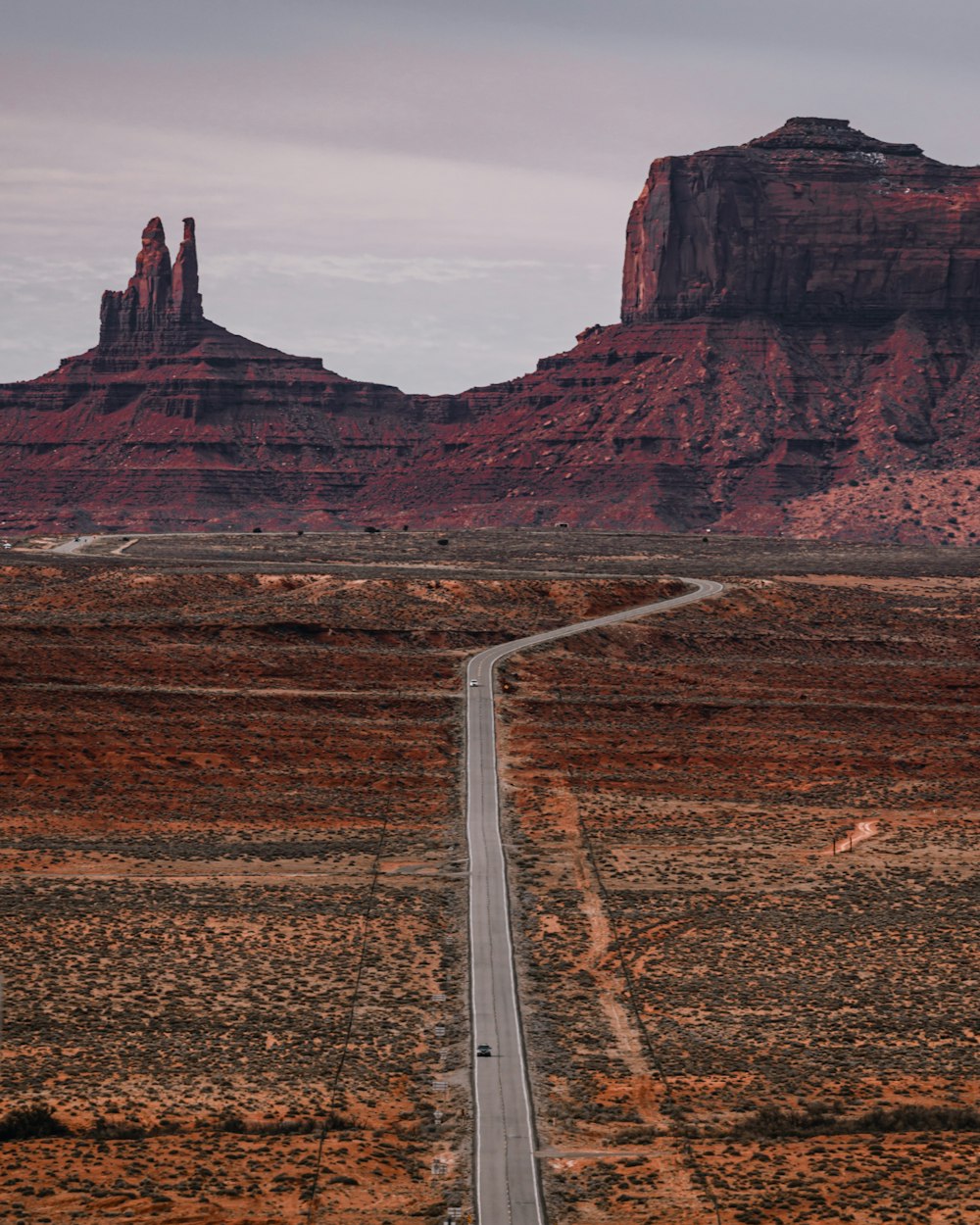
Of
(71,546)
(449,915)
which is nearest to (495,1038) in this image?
(449,915)

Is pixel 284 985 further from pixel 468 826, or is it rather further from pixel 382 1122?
pixel 468 826

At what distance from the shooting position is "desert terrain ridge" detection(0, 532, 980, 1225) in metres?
34.0

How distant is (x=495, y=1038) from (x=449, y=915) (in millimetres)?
10158

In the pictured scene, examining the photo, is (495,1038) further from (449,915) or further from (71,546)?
(71,546)

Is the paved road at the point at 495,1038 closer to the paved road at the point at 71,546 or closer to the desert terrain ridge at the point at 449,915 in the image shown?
the desert terrain ridge at the point at 449,915

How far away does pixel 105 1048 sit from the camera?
131 feet

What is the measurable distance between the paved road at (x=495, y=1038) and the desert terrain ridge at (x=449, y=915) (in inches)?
18.0

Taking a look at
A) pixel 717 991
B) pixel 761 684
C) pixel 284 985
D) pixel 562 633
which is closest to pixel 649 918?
pixel 717 991

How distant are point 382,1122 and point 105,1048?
715 centimetres

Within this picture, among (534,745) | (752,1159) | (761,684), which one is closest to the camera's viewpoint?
(752,1159)

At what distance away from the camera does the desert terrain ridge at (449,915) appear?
34.0 meters

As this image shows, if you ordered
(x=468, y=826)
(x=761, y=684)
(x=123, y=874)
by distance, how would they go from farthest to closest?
(x=761, y=684)
(x=468, y=826)
(x=123, y=874)

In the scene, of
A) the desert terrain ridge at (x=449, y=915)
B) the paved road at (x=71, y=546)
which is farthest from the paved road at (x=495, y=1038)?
the paved road at (x=71, y=546)

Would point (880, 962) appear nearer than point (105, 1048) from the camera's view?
No
